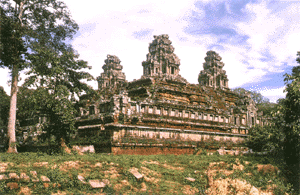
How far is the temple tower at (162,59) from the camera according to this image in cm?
4322

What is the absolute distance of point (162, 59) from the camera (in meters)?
43.7

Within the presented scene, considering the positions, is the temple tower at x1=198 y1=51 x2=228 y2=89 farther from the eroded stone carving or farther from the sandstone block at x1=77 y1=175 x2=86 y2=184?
the sandstone block at x1=77 y1=175 x2=86 y2=184

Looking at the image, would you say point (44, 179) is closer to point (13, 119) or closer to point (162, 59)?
point (13, 119)

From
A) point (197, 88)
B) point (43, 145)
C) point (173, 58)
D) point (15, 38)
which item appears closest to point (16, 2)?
point (15, 38)

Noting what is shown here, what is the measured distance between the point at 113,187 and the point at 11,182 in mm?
2993

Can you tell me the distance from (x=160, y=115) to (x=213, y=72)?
3688 centimetres

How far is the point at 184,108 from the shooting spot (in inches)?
801

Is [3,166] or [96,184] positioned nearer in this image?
[96,184]

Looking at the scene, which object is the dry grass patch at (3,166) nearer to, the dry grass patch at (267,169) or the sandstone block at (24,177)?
the sandstone block at (24,177)

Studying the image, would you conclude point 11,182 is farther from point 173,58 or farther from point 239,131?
point 173,58

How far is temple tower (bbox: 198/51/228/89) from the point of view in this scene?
52.1 m

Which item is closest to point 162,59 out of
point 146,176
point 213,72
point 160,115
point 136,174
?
point 213,72

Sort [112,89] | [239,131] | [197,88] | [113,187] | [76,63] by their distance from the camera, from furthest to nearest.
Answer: [197,88] < [112,89] < [239,131] < [76,63] < [113,187]

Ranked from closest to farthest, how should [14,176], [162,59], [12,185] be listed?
1. [12,185]
2. [14,176]
3. [162,59]
